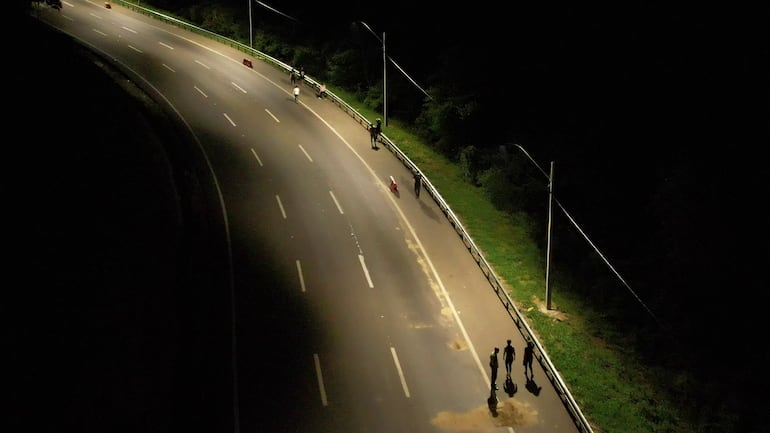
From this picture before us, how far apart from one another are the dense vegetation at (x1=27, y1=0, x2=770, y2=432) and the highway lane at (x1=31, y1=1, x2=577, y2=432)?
105 inches

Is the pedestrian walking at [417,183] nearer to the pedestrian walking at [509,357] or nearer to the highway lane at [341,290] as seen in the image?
the highway lane at [341,290]

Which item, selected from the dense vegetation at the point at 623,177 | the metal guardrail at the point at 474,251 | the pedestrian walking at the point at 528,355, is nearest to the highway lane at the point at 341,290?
the metal guardrail at the point at 474,251

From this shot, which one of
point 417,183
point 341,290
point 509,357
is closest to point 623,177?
point 417,183

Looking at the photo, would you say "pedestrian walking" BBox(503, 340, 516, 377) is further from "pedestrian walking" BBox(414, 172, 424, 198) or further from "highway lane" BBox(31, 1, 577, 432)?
"pedestrian walking" BBox(414, 172, 424, 198)

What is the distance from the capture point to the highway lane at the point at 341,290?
21031 millimetres

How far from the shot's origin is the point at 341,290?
2683 centimetres

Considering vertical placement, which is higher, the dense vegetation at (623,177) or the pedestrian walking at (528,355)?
the dense vegetation at (623,177)

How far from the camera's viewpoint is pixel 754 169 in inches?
1005

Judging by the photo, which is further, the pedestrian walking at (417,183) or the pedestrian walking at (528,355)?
the pedestrian walking at (417,183)

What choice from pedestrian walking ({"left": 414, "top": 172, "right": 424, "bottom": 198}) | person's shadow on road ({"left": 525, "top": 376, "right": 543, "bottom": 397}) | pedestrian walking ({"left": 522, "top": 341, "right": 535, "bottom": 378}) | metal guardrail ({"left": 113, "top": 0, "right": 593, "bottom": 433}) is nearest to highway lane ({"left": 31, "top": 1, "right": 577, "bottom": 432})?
person's shadow on road ({"left": 525, "top": 376, "right": 543, "bottom": 397})

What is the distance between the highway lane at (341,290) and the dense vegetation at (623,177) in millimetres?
2658

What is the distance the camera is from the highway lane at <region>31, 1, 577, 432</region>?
828 inches

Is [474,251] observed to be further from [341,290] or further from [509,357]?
[509,357]

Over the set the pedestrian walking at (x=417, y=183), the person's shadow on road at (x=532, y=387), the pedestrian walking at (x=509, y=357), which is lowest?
the person's shadow on road at (x=532, y=387)
